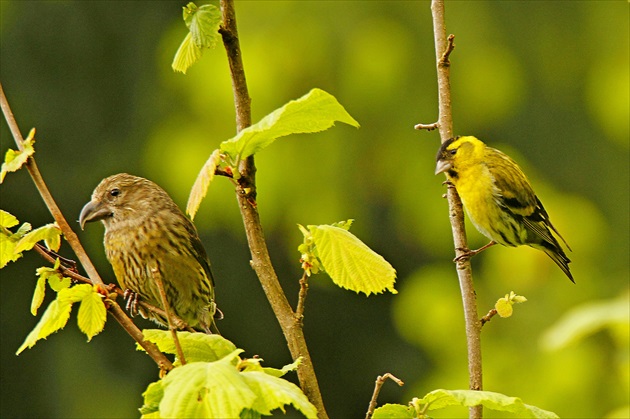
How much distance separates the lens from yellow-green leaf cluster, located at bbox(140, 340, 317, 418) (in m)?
2.00

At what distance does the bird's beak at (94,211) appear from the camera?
3.82m

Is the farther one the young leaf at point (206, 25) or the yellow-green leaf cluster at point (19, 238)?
the young leaf at point (206, 25)

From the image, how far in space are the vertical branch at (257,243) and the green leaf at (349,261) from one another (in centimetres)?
11

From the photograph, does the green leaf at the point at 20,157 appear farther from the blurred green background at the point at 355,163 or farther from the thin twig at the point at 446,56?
the blurred green background at the point at 355,163

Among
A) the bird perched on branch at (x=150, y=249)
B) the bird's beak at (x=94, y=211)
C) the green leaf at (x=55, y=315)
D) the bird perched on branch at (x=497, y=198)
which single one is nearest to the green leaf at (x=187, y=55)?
the green leaf at (x=55, y=315)

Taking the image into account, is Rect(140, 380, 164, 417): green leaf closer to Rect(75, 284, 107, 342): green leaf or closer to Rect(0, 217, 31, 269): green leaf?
Rect(75, 284, 107, 342): green leaf

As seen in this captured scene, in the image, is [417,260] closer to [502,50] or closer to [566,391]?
[502,50]

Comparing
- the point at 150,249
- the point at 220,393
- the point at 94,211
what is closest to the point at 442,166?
the point at 150,249

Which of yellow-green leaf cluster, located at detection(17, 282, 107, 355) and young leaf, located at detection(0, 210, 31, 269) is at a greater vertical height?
young leaf, located at detection(0, 210, 31, 269)

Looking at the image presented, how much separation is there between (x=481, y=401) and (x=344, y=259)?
15.8 inches

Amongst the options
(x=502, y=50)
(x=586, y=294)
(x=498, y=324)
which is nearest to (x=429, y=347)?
(x=498, y=324)

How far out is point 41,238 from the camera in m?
2.40

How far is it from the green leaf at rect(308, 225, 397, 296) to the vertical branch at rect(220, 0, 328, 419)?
0.11 metres

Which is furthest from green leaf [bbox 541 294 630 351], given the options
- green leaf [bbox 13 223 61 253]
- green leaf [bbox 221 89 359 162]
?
green leaf [bbox 13 223 61 253]
